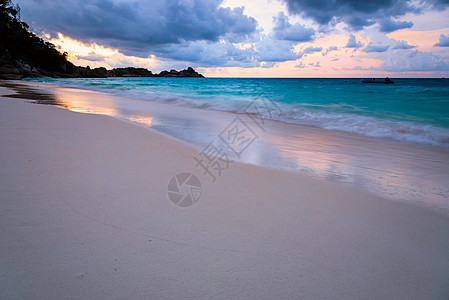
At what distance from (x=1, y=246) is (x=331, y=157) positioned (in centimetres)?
360

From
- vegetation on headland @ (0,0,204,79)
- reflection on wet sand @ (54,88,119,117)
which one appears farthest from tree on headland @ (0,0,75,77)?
reflection on wet sand @ (54,88,119,117)

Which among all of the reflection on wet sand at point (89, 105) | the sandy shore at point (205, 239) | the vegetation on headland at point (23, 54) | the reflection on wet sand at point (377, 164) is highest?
the vegetation on headland at point (23, 54)

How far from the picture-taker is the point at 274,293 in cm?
103

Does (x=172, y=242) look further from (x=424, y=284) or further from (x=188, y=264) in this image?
(x=424, y=284)

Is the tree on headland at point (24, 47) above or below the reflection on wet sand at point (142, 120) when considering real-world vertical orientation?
above

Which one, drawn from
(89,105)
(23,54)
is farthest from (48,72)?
(89,105)

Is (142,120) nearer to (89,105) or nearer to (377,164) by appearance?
(89,105)

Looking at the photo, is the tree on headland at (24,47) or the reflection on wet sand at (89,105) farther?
the tree on headland at (24,47)

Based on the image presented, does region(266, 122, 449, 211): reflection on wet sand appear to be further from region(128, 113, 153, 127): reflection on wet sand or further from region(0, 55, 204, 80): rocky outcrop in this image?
region(0, 55, 204, 80): rocky outcrop

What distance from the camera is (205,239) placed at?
134 centimetres

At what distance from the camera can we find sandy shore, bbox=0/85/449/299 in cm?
104

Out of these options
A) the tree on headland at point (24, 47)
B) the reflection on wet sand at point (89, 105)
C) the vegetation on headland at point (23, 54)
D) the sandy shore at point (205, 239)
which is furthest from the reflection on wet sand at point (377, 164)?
the tree on headland at point (24, 47)

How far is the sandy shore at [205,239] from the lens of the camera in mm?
1043

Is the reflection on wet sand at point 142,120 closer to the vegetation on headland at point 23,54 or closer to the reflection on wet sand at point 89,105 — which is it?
the reflection on wet sand at point 89,105
